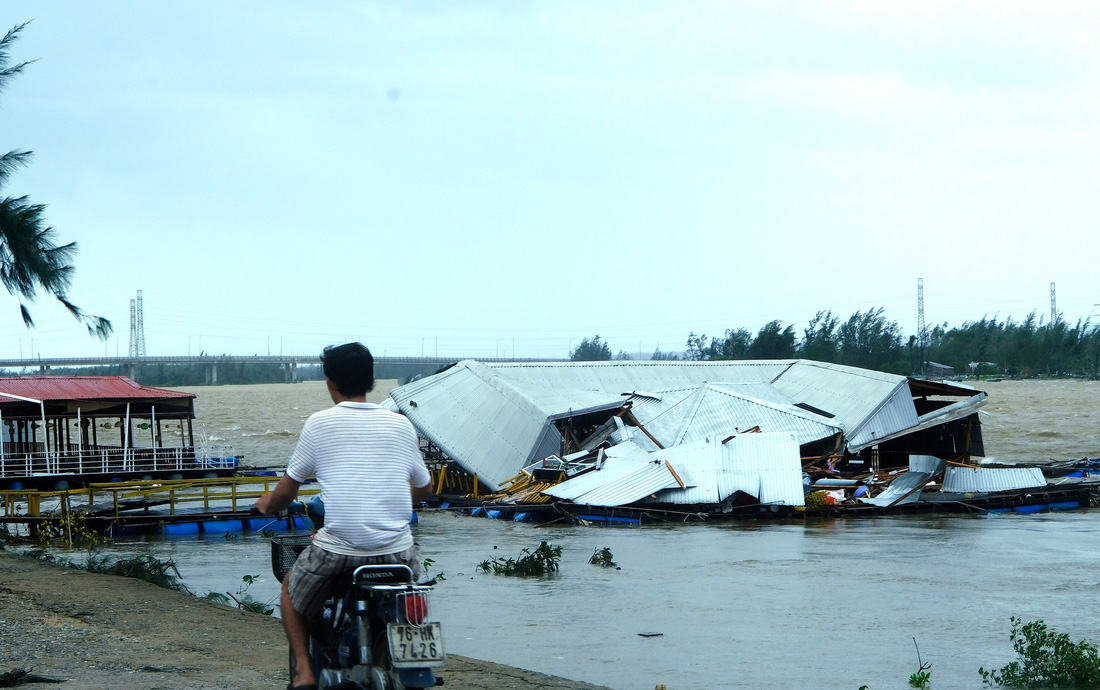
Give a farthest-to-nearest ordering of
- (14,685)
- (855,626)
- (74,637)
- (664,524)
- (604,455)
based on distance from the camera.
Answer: (604,455) → (664,524) → (855,626) → (74,637) → (14,685)

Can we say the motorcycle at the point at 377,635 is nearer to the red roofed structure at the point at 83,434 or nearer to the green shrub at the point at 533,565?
the green shrub at the point at 533,565

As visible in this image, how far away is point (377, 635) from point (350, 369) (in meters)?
1.19

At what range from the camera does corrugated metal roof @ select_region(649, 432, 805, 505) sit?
Result: 79.8ft

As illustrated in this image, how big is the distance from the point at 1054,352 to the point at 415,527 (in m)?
88.0

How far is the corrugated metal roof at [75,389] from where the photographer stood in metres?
30.8

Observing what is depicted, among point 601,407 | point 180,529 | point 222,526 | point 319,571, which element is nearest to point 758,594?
point 319,571

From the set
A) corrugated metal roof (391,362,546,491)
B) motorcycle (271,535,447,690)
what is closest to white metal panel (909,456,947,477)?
corrugated metal roof (391,362,546,491)

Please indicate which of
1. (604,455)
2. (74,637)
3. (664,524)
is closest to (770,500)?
(664,524)

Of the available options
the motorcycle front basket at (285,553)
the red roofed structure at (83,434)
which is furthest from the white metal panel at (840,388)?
the motorcycle front basket at (285,553)

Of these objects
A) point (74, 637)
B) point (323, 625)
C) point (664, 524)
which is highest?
point (323, 625)

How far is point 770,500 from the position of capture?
24.3 metres

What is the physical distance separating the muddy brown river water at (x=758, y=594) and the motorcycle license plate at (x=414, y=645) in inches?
168

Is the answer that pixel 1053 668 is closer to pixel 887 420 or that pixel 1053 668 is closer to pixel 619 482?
pixel 619 482

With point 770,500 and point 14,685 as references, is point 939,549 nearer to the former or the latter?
point 770,500
